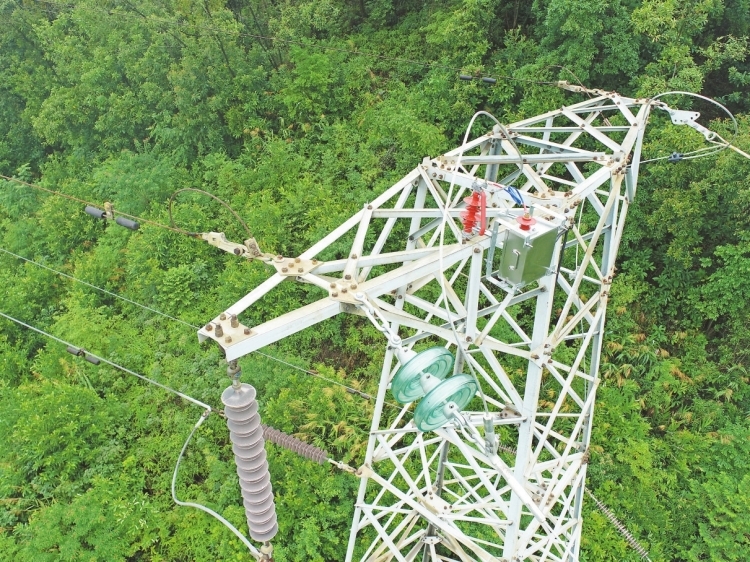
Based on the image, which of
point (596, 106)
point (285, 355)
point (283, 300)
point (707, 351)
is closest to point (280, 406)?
point (285, 355)

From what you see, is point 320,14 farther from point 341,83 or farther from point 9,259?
point 9,259

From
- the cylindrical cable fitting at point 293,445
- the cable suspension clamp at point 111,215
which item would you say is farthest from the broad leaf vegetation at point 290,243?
the cable suspension clamp at point 111,215

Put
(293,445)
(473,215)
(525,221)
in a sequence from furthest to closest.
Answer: (293,445) < (473,215) < (525,221)

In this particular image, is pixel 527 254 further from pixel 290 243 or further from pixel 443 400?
pixel 290 243

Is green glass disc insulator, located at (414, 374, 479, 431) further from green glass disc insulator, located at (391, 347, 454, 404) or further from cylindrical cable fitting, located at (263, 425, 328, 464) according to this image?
cylindrical cable fitting, located at (263, 425, 328, 464)

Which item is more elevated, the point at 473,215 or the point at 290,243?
the point at 473,215

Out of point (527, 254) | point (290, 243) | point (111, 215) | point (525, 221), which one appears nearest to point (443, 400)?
point (527, 254)

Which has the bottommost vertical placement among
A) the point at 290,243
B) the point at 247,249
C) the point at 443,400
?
the point at 290,243
